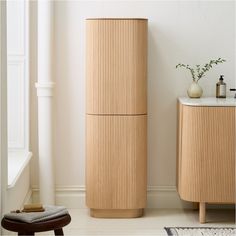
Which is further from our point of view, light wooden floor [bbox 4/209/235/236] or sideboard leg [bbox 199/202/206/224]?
sideboard leg [bbox 199/202/206/224]

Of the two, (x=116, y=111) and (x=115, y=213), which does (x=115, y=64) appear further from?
(x=115, y=213)

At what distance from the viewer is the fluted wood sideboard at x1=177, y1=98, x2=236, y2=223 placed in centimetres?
474

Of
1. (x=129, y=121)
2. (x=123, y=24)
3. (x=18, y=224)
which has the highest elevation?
(x=123, y=24)

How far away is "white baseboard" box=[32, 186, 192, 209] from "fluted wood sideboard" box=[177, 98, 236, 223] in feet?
1.81

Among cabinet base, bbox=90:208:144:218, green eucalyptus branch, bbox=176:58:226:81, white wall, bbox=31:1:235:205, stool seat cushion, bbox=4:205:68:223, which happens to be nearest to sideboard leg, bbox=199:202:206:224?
cabinet base, bbox=90:208:144:218

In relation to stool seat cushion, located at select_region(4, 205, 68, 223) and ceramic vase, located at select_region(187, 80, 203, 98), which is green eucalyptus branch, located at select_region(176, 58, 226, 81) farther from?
stool seat cushion, located at select_region(4, 205, 68, 223)

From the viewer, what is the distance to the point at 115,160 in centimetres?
498

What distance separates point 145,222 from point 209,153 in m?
0.73

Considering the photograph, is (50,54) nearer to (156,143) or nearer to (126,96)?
(126,96)

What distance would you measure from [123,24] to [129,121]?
730 mm

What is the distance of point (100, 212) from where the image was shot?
5.07m

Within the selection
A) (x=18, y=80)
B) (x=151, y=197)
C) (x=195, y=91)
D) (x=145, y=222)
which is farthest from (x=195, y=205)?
(x=18, y=80)

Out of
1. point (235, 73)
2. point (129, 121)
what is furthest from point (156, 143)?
point (235, 73)

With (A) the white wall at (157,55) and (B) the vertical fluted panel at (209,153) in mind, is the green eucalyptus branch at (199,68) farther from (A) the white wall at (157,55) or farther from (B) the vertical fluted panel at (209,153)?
(B) the vertical fluted panel at (209,153)
